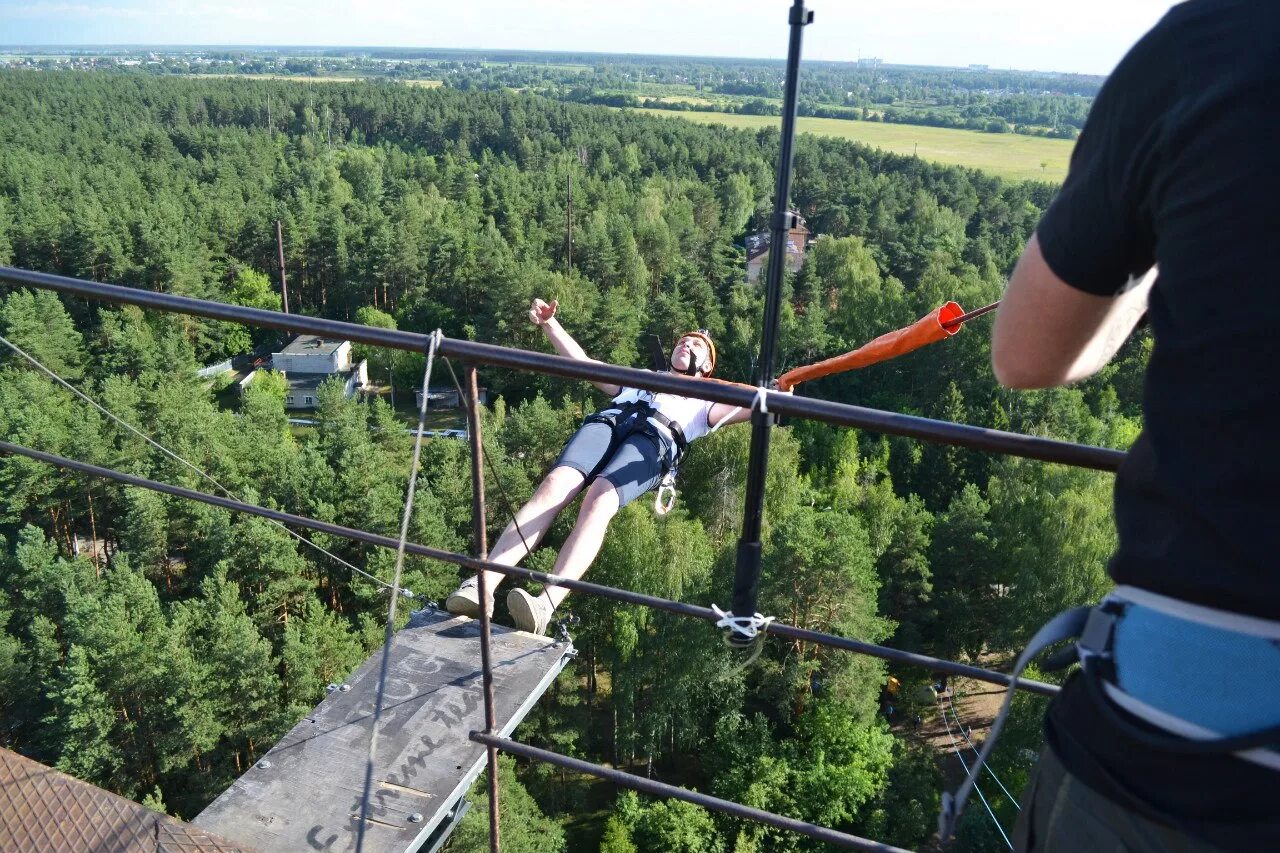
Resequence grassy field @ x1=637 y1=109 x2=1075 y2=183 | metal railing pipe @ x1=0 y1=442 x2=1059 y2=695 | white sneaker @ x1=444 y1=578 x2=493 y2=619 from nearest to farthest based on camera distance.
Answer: metal railing pipe @ x1=0 y1=442 x2=1059 y2=695 < white sneaker @ x1=444 y1=578 x2=493 y2=619 < grassy field @ x1=637 y1=109 x2=1075 y2=183

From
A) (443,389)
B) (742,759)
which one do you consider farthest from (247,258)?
(742,759)

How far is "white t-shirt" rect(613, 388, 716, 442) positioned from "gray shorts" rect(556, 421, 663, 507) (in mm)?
171

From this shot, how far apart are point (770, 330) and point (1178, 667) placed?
3.83 feet

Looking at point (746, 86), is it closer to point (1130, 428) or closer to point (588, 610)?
point (1130, 428)

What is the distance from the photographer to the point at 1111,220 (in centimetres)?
99

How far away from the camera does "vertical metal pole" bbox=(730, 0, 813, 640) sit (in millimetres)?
1947

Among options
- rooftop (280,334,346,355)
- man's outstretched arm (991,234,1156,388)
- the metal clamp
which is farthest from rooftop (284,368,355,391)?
man's outstretched arm (991,234,1156,388)

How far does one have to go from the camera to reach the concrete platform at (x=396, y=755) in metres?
2.85

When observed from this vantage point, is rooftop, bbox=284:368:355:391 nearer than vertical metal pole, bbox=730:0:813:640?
No

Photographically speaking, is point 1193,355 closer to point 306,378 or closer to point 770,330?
point 770,330

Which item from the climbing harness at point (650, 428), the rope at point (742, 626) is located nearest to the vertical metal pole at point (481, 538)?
the rope at point (742, 626)

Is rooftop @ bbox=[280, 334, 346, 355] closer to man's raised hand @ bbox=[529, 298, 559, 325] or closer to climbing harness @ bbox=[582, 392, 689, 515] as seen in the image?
man's raised hand @ bbox=[529, 298, 559, 325]

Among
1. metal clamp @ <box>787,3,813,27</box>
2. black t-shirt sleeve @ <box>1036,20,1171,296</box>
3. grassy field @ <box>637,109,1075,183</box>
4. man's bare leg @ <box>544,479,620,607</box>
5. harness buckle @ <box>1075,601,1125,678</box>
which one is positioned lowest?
grassy field @ <box>637,109,1075,183</box>

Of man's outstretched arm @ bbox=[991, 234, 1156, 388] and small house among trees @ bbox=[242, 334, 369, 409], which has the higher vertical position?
man's outstretched arm @ bbox=[991, 234, 1156, 388]
